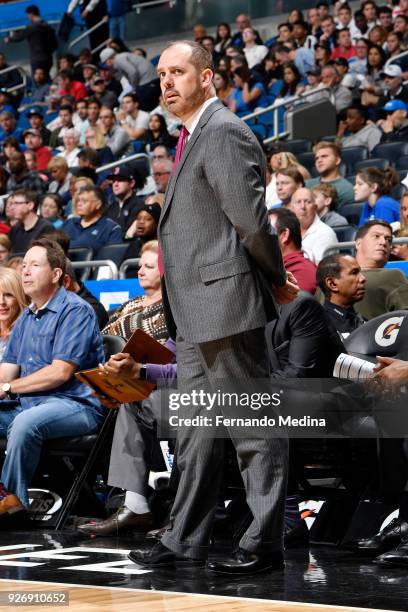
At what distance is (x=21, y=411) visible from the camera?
527 cm

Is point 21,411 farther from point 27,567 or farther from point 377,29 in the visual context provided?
point 377,29

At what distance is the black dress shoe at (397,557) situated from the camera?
3623 mm

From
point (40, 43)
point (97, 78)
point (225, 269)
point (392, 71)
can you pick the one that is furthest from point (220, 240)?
point (40, 43)

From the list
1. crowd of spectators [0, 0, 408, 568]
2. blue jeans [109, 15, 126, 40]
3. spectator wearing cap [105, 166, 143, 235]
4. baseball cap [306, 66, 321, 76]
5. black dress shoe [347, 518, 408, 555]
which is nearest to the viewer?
black dress shoe [347, 518, 408, 555]

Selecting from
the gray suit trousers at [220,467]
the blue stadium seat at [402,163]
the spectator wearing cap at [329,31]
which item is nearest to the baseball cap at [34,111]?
the spectator wearing cap at [329,31]

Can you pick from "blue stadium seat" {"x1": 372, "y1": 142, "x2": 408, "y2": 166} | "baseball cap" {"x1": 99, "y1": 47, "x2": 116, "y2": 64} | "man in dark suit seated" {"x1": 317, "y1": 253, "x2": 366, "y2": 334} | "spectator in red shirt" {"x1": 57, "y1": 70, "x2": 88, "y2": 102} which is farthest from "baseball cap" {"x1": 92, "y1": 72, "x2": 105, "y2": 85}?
"man in dark suit seated" {"x1": 317, "y1": 253, "x2": 366, "y2": 334}

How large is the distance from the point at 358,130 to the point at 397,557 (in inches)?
327

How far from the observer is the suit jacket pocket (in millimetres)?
3521

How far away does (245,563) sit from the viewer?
348 cm

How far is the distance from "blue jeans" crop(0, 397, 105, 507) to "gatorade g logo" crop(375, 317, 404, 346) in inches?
58.6

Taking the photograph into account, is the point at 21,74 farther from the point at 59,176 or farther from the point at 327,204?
the point at 327,204

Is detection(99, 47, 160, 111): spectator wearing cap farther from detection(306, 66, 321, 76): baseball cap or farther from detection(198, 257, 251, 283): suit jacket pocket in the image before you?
detection(198, 257, 251, 283): suit jacket pocket

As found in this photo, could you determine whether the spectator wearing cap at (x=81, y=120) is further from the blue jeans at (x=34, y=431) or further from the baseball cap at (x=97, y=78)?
the blue jeans at (x=34, y=431)

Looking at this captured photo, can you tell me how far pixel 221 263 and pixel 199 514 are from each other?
0.84 m
